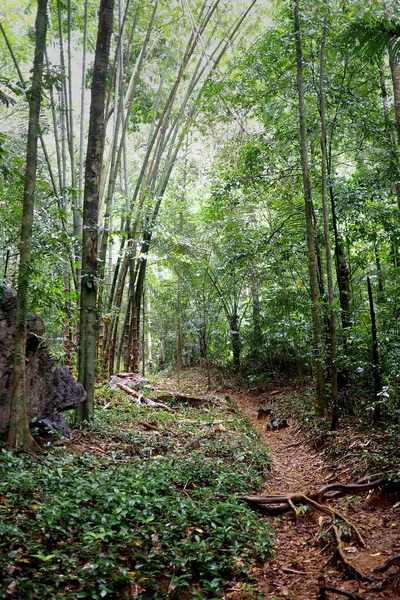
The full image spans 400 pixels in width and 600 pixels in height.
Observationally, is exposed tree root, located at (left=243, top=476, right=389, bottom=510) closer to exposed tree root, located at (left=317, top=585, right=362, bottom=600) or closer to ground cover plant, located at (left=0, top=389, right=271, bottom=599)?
ground cover plant, located at (left=0, top=389, right=271, bottom=599)

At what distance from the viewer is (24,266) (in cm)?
368

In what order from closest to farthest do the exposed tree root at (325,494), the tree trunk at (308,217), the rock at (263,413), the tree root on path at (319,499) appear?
the tree root on path at (319,499), the exposed tree root at (325,494), the tree trunk at (308,217), the rock at (263,413)

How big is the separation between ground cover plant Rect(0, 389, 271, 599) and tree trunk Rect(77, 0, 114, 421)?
791 millimetres

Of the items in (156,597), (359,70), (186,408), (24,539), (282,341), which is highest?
(359,70)

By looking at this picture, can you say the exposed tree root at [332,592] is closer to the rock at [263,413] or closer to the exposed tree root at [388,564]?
the exposed tree root at [388,564]

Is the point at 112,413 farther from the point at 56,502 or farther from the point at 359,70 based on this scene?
the point at 359,70

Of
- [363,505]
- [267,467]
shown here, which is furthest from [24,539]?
[267,467]

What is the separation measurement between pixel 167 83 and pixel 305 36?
4104mm

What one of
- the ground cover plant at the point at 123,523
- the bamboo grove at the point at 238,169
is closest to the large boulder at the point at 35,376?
the bamboo grove at the point at 238,169

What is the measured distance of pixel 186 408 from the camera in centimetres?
805

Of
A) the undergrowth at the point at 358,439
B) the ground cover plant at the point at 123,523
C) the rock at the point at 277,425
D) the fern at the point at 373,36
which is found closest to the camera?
the ground cover plant at the point at 123,523

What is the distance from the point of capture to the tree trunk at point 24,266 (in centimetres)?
368

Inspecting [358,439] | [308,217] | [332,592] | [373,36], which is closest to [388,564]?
Result: [332,592]

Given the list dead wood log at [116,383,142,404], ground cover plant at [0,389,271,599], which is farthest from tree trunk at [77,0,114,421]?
dead wood log at [116,383,142,404]
